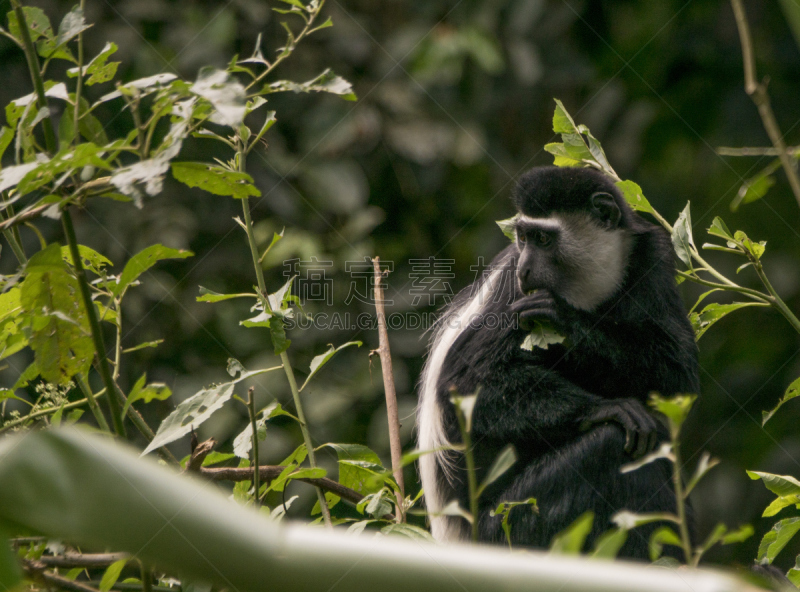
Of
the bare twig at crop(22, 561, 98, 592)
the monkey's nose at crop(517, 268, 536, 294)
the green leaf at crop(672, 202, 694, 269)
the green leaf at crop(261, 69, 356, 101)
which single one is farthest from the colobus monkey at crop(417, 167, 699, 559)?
the bare twig at crop(22, 561, 98, 592)

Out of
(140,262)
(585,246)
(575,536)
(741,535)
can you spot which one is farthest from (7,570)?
(585,246)

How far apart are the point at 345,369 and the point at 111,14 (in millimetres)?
1659

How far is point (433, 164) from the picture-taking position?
288 cm

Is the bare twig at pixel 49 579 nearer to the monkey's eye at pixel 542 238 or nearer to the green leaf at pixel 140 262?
the green leaf at pixel 140 262

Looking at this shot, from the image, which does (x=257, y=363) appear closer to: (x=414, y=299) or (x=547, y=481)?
(x=414, y=299)

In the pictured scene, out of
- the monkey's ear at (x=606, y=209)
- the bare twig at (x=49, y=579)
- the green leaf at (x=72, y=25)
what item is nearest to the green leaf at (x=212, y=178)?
the green leaf at (x=72, y=25)

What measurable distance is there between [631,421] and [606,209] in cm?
52

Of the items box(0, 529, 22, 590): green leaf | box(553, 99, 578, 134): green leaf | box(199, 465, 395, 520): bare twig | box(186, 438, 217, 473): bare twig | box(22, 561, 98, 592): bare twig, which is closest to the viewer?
box(0, 529, 22, 590): green leaf

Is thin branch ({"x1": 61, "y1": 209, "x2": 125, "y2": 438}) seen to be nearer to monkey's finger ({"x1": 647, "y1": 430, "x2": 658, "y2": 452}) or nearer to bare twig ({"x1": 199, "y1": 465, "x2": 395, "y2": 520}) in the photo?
bare twig ({"x1": 199, "y1": 465, "x2": 395, "y2": 520})

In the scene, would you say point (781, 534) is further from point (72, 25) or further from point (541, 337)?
point (72, 25)

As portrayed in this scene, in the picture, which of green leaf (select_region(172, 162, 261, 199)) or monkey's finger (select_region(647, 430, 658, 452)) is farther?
monkey's finger (select_region(647, 430, 658, 452))

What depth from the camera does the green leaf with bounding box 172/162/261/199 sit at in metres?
0.67

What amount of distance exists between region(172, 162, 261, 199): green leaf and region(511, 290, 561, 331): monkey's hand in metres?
0.90

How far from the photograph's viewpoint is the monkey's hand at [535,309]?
1.49m
